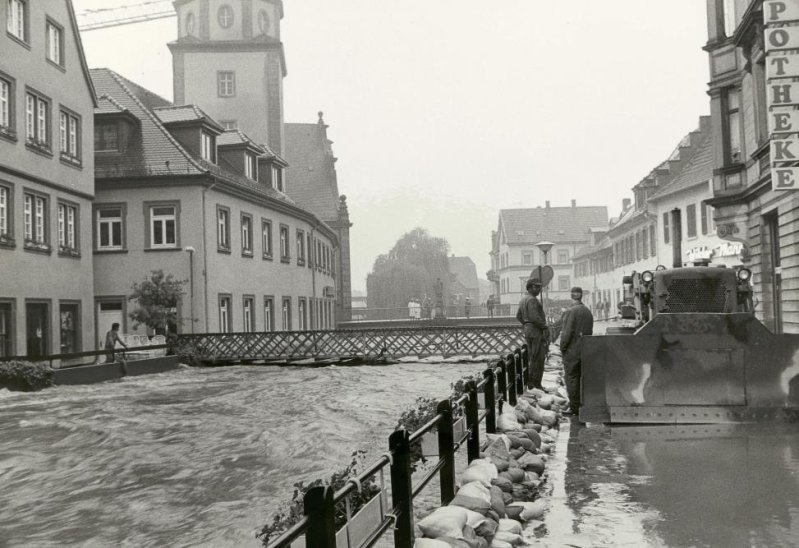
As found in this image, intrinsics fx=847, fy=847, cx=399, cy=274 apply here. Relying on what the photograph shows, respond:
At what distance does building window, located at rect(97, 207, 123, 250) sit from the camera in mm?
31609

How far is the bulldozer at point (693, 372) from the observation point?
11297mm

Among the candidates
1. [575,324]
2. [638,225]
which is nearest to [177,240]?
[575,324]

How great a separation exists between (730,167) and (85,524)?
21.2 meters

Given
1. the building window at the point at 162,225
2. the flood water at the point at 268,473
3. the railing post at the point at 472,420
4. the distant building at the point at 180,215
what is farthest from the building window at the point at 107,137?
the railing post at the point at 472,420

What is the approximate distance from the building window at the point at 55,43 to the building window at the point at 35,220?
4541 mm

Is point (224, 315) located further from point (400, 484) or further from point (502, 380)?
point (400, 484)

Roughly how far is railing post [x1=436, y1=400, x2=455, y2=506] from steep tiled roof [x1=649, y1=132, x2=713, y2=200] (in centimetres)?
3573

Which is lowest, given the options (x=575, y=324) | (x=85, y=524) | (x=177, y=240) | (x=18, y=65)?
(x=85, y=524)

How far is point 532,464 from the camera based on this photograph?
8773mm

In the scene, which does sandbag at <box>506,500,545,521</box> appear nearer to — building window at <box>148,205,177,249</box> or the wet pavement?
the wet pavement

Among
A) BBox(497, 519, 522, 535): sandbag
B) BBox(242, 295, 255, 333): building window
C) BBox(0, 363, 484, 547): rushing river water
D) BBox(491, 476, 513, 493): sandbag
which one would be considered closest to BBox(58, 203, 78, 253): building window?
BBox(0, 363, 484, 547): rushing river water

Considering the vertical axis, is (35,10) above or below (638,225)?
→ above

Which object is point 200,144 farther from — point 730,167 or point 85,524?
point 85,524

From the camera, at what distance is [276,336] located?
1208 inches
